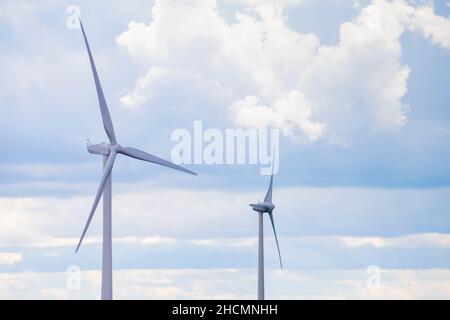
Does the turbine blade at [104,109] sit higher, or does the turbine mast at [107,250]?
the turbine blade at [104,109]

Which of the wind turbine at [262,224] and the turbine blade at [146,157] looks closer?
the turbine blade at [146,157]

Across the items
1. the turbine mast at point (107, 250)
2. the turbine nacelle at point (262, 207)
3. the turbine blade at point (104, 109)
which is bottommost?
the turbine mast at point (107, 250)

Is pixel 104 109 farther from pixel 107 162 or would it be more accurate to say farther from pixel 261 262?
pixel 261 262

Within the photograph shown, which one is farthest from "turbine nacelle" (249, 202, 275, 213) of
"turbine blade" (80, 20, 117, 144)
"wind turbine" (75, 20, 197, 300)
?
"turbine blade" (80, 20, 117, 144)

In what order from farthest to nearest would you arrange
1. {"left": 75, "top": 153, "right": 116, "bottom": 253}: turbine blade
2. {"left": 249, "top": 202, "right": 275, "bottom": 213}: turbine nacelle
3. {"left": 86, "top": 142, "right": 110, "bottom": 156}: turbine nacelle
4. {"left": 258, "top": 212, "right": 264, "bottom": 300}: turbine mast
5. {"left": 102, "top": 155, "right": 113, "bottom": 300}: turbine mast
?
{"left": 249, "top": 202, "right": 275, "bottom": 213}: turbine nacelle, {"left": 258, "top": 212, "right": 264, "bottom": 300}: turbine mast, {"left": 86, "top": 142, "right": 110, "bottom": 156}: turbine nacelle, {"left": 102, "top": 155, "right": 113, "bottom": 300}: turbine mast, {"left": 75, "top": 153, "right": 116, "bottom": 253}: turbine blade

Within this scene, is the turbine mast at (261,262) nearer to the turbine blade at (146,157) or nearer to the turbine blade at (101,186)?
the turbine blade at (146,157)

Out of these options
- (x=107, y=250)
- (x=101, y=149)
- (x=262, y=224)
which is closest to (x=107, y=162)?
(x=101, y=149)

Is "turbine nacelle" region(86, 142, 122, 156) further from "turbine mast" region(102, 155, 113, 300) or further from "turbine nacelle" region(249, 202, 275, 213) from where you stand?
"turbine nacelle" region(249, 202, 275, 213)

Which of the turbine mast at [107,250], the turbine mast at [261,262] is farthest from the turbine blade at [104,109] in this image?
the turbine mast at [261,262]

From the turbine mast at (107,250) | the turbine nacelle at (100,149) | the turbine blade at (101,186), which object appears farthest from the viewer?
the turbine nacelle at (100,149)

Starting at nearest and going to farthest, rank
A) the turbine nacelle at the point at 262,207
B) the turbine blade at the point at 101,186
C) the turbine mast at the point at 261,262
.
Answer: the turbine blade at the point at 101,186 < the turbine mast at the point at 261,262 < the turbine nacelle at the point at 262,207
